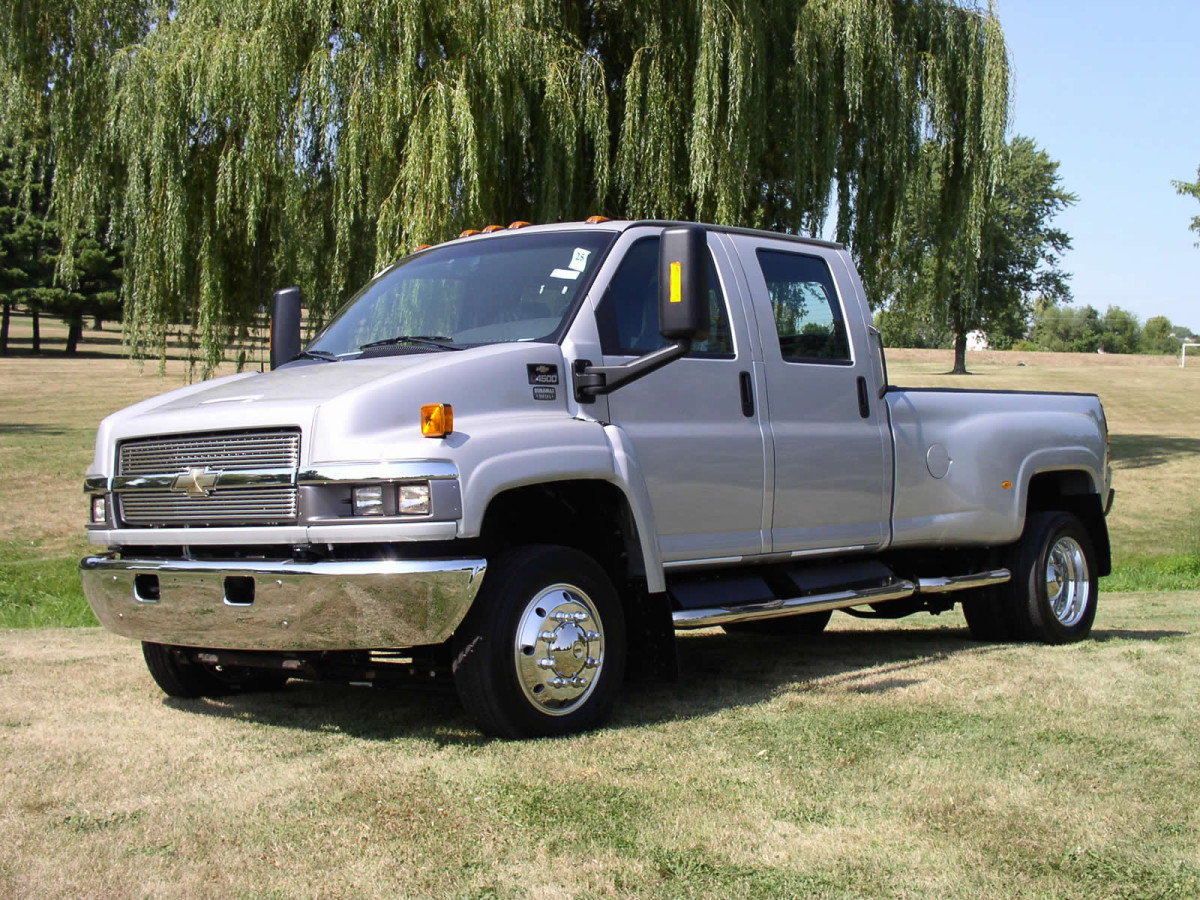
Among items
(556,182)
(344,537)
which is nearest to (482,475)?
(344,537)

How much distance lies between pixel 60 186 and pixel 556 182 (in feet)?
21.0

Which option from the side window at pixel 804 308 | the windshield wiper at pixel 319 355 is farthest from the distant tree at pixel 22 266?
the side window at pixel 804 308

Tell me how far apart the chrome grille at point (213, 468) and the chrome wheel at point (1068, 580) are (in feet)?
16.7

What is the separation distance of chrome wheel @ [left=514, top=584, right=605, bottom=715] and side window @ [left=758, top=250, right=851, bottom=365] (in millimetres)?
1989

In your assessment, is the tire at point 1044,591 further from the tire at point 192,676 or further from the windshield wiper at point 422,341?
the tire at point 192,676

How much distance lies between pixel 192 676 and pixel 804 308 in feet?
11.5

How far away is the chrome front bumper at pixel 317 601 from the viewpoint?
487 centimetres

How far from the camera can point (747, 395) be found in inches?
252

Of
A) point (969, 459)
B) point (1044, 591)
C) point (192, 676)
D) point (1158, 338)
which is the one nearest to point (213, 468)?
point (192, 676)

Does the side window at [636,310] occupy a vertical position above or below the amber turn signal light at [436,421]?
above

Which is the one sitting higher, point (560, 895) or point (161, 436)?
point (161, 436)

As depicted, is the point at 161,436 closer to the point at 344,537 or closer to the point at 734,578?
the point at 344,537

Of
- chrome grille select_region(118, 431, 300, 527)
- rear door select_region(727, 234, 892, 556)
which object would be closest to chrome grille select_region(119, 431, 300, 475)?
chrome grille select_region(118, 431, 300, 527)

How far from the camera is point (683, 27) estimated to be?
51.3 feet
